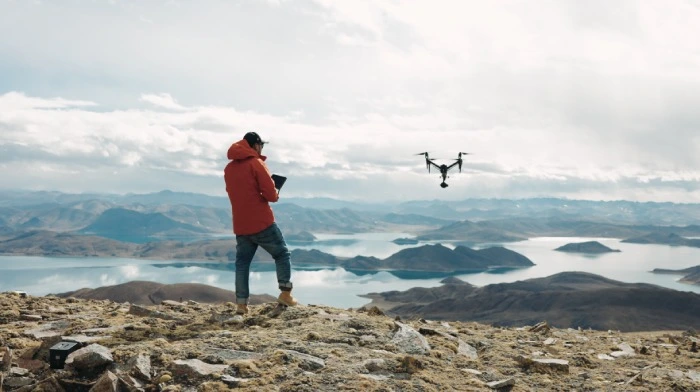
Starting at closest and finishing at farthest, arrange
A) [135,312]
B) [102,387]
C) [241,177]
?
[102,387]
[241,177]
[135,312]

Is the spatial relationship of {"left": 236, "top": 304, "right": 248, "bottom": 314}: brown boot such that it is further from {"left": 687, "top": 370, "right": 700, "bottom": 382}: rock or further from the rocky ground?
{"left": 687, "top": 370, "right": 700, "bottom": 382}: rock

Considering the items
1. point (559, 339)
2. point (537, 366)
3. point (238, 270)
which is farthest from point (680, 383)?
point (238, 270)

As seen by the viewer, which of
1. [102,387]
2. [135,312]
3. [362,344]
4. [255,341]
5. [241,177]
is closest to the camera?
[102,387]

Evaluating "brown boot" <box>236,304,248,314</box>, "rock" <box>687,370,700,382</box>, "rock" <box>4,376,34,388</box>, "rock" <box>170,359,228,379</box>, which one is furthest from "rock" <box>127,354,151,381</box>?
"rock" <box>687,370,700,382</box>

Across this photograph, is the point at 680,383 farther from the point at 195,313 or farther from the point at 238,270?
the point at 195,313

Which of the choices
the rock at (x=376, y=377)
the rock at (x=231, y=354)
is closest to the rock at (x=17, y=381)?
the rock at (x=231, y=354)

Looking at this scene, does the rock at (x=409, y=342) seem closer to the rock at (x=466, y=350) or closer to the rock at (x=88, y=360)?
the rock at (x=466, y=350)

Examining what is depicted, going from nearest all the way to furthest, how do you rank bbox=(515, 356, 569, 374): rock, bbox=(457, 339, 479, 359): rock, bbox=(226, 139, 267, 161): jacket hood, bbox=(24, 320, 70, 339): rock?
1. bbox=(515, 356, 569, 374): rock
2. bbox=(24, 320, 70, 339): rock
3. bbox=(457, 339, 479, 359): rock
4. bbox=(226, 139, 267, 161): jacket hood
